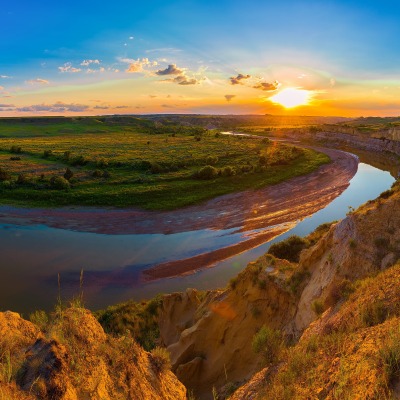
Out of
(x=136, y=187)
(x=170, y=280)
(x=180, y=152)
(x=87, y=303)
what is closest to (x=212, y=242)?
(x=170, y=280)

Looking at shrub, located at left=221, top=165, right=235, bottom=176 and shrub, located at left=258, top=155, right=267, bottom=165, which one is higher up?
shrub, located at left=258, top=155, right=267, bottom=165

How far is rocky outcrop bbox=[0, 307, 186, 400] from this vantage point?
16.2ft

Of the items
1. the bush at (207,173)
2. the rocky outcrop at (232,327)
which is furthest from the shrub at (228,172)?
the rocky outcrop at (232,327)

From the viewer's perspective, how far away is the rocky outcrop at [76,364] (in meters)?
4.94

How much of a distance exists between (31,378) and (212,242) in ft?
70.1

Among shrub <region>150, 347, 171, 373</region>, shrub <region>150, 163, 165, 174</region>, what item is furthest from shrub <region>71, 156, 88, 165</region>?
shrub <region>150, 347, 171, 373</region>

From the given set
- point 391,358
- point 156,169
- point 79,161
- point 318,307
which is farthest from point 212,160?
point 391,358

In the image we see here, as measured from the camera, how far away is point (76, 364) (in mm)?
5496

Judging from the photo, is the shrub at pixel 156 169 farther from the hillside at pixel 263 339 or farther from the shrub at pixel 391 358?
the shrub at pixel 391 358

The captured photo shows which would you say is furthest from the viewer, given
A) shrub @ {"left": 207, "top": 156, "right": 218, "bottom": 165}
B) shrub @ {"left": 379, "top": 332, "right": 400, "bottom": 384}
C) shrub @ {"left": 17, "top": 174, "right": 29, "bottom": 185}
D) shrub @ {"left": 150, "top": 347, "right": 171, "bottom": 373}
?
shrub @ {"left": 207, "top": 156, "right": 218, "bottom": 165}

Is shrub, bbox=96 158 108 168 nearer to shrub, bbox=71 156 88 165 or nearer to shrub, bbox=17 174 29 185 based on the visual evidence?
shrub, bbox=71 156 88 165

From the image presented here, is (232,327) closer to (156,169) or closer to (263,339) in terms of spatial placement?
(263,339)

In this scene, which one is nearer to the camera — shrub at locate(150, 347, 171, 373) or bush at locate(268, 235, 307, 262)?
shrub at locate(150, 347, 171, 373)

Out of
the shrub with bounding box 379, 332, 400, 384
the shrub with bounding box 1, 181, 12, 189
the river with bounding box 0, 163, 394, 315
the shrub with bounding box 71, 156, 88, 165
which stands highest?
the shrub with bounding box 71, 156, 88, 165
